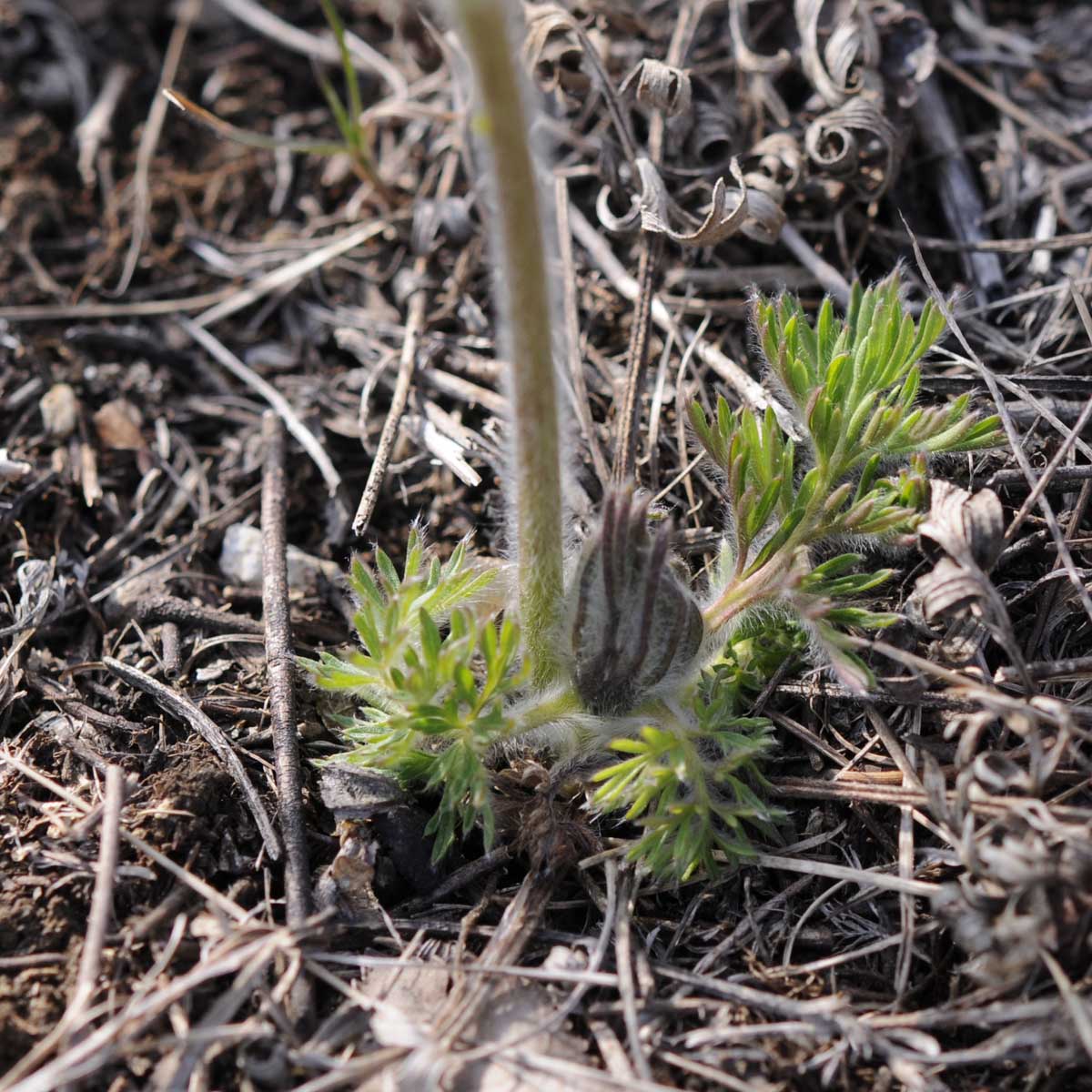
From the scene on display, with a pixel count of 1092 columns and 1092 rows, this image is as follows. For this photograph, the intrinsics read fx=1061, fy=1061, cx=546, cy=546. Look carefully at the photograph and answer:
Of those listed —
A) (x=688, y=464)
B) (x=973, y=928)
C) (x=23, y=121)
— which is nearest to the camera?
(x=973, y=928)

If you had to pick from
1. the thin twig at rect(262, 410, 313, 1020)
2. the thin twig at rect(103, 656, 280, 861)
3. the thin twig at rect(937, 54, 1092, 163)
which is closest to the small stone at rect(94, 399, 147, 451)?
the thin twig at rect(262, 410, 313, 1020)

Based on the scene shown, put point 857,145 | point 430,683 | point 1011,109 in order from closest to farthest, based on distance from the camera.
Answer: point 430,683, point 857,145, point 1011,109

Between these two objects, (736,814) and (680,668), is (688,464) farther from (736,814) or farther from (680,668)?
(736,814)

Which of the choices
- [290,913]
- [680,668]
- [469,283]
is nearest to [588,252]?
[469,283]

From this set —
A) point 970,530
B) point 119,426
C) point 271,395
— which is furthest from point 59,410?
point 970,530

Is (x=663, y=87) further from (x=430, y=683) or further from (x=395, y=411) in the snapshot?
(x=430, y=683)

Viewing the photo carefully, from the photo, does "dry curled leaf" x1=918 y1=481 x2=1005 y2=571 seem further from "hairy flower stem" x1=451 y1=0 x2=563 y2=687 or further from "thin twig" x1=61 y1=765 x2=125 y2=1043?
"thin twig" x1=61 y1=765 x2=125 y2=1043
